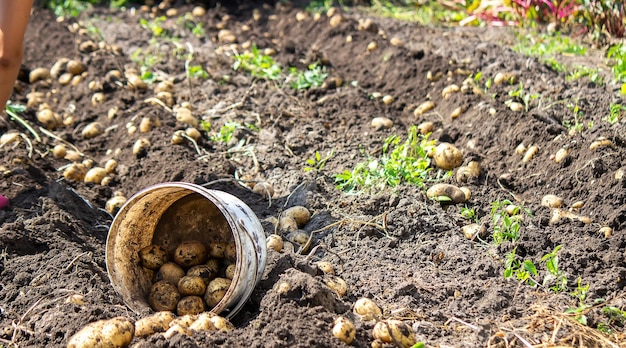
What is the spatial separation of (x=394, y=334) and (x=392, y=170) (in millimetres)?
1391

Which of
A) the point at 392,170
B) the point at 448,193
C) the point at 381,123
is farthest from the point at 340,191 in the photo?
the point at 381,123

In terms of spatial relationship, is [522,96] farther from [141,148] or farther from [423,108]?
[141,148]

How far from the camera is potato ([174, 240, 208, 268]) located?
3.01 meters

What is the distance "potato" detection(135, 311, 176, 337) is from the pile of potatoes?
239 mm

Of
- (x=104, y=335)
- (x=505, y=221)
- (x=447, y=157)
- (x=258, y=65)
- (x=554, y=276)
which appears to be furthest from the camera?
(x=258, y=65)

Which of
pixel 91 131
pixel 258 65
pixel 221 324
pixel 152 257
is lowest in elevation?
pixel 91 131

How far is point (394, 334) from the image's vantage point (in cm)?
242

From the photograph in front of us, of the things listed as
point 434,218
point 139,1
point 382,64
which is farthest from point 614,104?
point 139,1

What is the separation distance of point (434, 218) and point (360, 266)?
489 mm

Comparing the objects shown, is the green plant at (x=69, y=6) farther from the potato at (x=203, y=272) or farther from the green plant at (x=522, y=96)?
the potato at (x=203, y=272)

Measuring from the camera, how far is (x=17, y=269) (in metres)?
2.98

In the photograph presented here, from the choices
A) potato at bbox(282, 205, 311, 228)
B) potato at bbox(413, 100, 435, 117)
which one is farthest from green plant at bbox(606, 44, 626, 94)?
potato at bbox(282, 205, 311, 228)

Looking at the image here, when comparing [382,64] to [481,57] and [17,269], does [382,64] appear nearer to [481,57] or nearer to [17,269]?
[481,57]

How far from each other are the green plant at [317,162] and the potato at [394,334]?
157 centimetres
